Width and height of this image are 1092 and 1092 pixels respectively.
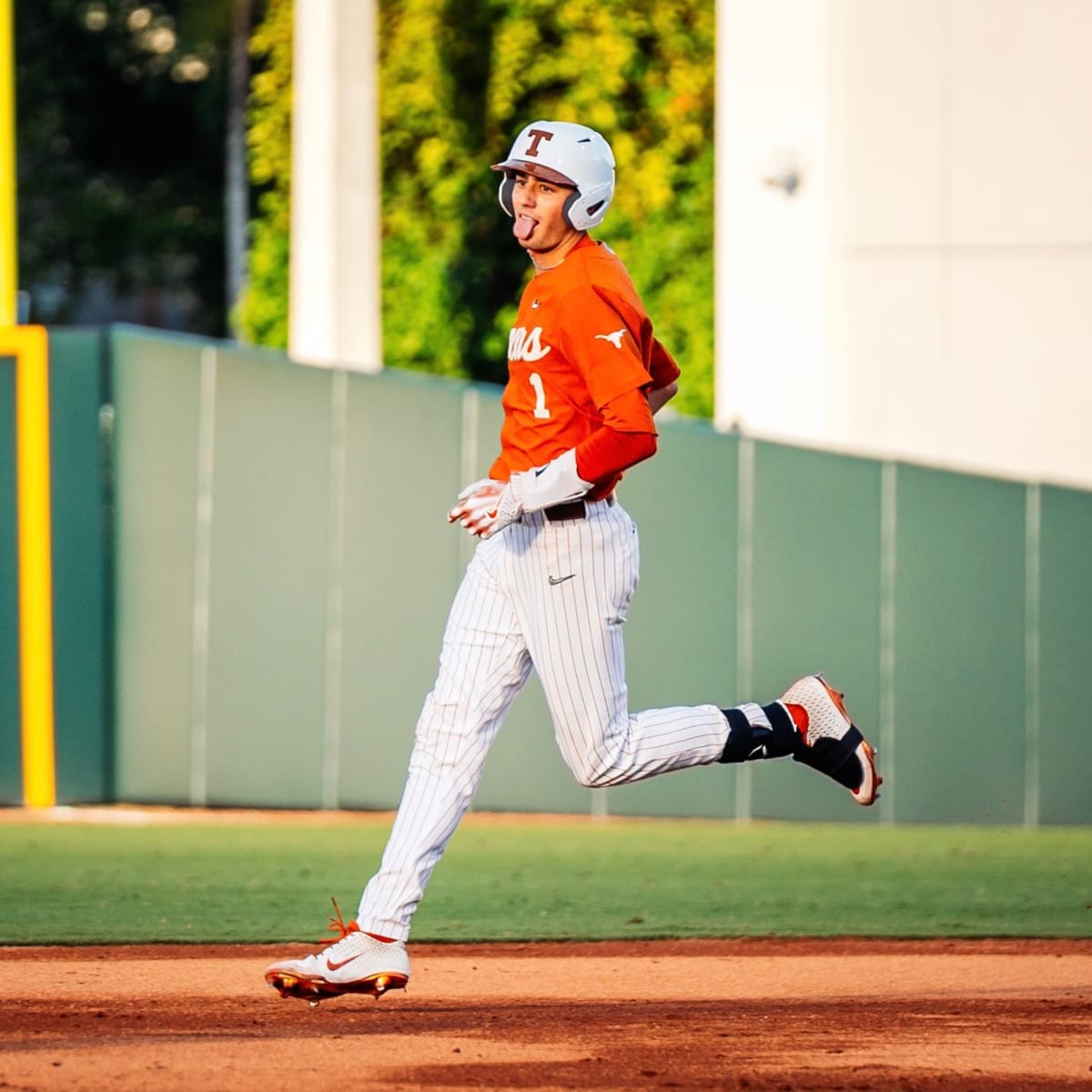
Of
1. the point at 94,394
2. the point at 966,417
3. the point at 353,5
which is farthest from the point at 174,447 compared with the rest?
the point at 353,5

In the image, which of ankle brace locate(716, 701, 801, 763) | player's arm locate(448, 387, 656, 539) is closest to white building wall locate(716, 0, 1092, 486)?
ankle brace locate(716, 701, 801, 763)

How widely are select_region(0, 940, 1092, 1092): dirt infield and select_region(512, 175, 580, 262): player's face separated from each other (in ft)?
6.22

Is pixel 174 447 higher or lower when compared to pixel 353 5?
lower

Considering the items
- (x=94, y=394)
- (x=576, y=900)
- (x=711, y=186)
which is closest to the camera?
(x=576, y=900)

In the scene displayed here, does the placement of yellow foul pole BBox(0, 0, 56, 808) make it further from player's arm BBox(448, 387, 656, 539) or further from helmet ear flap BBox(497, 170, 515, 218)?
player's arm BBox(448, 387, 656, 539)

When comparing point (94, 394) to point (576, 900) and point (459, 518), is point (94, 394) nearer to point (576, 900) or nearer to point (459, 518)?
point (576, 900)

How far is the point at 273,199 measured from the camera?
27.3 meters

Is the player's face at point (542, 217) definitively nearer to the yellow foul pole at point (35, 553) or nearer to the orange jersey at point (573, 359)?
the orange jersey at point (573, 359)

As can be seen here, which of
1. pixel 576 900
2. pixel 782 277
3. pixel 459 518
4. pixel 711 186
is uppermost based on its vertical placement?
pixel 711 186

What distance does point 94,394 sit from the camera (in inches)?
424

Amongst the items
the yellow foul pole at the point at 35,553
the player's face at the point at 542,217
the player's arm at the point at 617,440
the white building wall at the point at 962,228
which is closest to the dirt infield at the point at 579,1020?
the player's arm at the point at 617,440

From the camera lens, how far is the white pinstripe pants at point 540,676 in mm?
4957

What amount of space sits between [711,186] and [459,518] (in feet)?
58.1

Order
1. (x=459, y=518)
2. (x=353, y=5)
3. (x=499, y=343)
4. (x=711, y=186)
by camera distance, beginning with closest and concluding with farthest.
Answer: (x=459, y=518) → (x=353, y=5) → (x=711, y=186) → (x=499, y=343)
